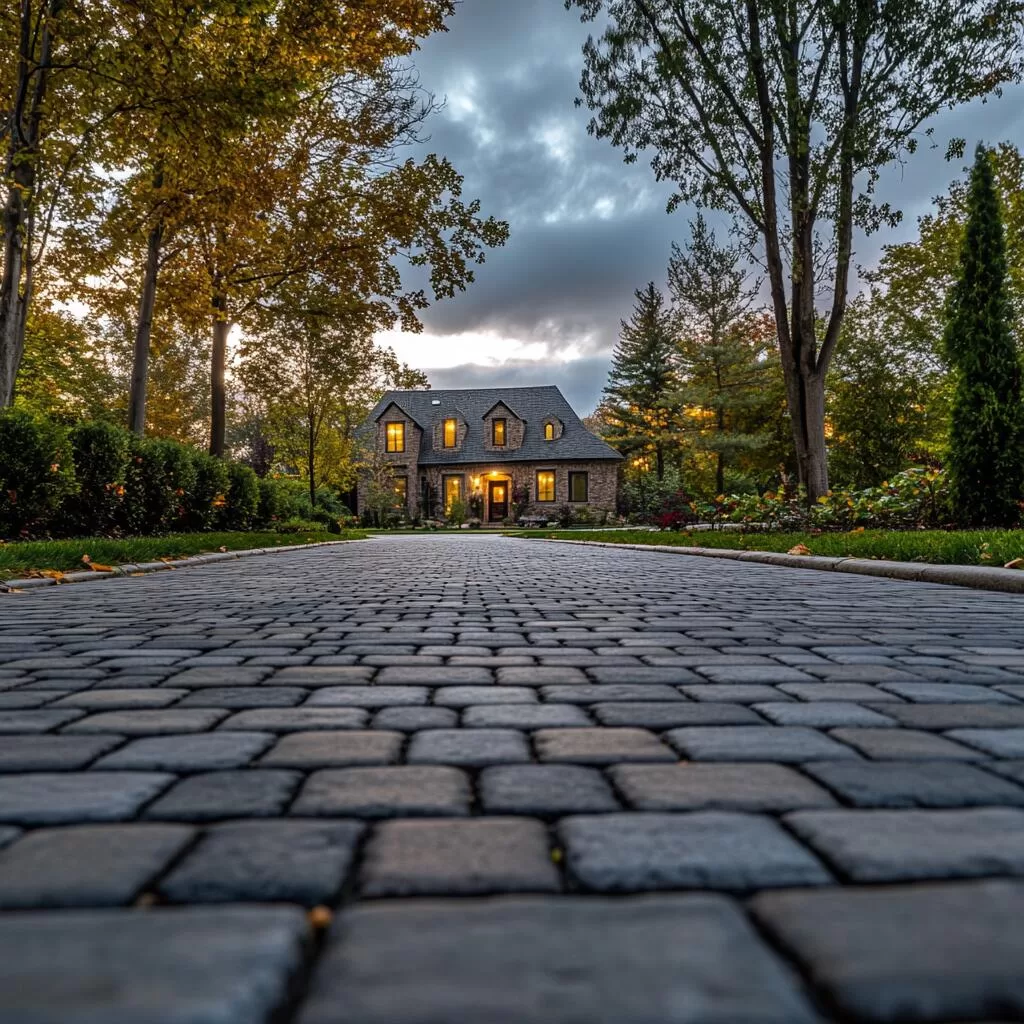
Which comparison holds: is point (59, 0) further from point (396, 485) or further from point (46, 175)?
point (396, 485)

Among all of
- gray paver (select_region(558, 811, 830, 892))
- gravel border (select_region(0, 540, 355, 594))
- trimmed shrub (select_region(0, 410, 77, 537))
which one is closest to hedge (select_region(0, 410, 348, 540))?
trimmed shrub (select_region(0, 410, 77, 537))

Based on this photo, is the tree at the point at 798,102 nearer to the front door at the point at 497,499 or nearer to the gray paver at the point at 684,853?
the gray paver at the point at 684,853

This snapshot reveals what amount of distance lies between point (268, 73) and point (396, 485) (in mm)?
31116

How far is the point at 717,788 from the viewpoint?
5.07ft

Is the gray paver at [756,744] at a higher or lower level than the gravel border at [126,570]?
higher

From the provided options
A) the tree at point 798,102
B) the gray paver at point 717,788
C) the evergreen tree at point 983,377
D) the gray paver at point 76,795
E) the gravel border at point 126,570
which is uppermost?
the tree at point 798,102

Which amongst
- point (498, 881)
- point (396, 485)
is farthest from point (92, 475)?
point (396, 485)

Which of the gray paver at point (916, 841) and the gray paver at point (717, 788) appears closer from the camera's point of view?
the gray paver at point (916, 841)

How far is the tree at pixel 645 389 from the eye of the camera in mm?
42375

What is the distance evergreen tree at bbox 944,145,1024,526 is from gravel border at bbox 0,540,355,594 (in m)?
11.4

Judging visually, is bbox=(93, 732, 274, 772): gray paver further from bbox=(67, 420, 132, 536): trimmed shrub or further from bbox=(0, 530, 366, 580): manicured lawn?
bbox=(67, 420, 132, 536): trimmed shrub

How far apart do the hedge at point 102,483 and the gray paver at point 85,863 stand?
9.20m

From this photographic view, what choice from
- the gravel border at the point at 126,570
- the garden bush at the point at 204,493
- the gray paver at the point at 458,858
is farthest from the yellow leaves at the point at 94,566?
the gray paver at the point at 458,858

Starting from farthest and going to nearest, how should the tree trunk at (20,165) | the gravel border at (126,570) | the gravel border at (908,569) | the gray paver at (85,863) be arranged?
1. the tree trunk at (20,165)
2. the gravel border at (126,570)
3. the gravel border at (908,569)
4. the gray paver at (85,863)
